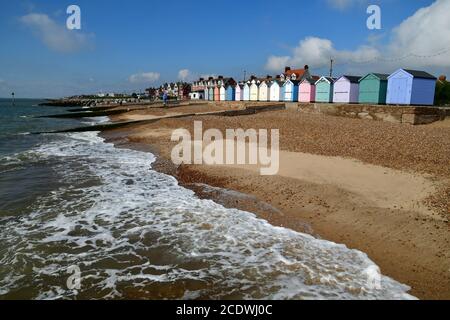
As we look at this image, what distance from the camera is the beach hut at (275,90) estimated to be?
45969mm

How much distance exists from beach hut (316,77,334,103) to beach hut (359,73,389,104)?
565 cm

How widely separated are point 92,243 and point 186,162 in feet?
25.3

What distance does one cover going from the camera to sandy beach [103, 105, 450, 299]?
629 cm

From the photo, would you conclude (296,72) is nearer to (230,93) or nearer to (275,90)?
(230,93)

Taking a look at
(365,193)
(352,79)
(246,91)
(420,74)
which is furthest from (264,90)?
(365,193)

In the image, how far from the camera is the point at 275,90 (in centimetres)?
4712

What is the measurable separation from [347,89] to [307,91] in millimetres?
9219

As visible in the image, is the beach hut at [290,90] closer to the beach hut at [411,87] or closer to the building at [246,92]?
the building at [246,92]

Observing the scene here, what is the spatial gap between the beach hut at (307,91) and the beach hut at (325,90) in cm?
315

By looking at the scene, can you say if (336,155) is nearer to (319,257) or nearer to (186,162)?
(186,162)

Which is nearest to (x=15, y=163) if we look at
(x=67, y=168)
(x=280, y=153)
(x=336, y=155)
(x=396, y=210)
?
(x=67, y=168)

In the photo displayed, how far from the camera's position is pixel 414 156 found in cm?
1296

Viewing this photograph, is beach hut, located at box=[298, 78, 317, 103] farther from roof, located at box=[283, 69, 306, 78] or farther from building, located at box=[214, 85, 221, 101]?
roof, located at box=[283, 69, 306, 78]

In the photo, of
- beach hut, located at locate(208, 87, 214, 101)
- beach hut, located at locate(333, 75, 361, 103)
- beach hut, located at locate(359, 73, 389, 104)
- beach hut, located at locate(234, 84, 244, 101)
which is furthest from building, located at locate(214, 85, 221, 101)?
beach hut, located at locate(359, 73, 389, 104)
